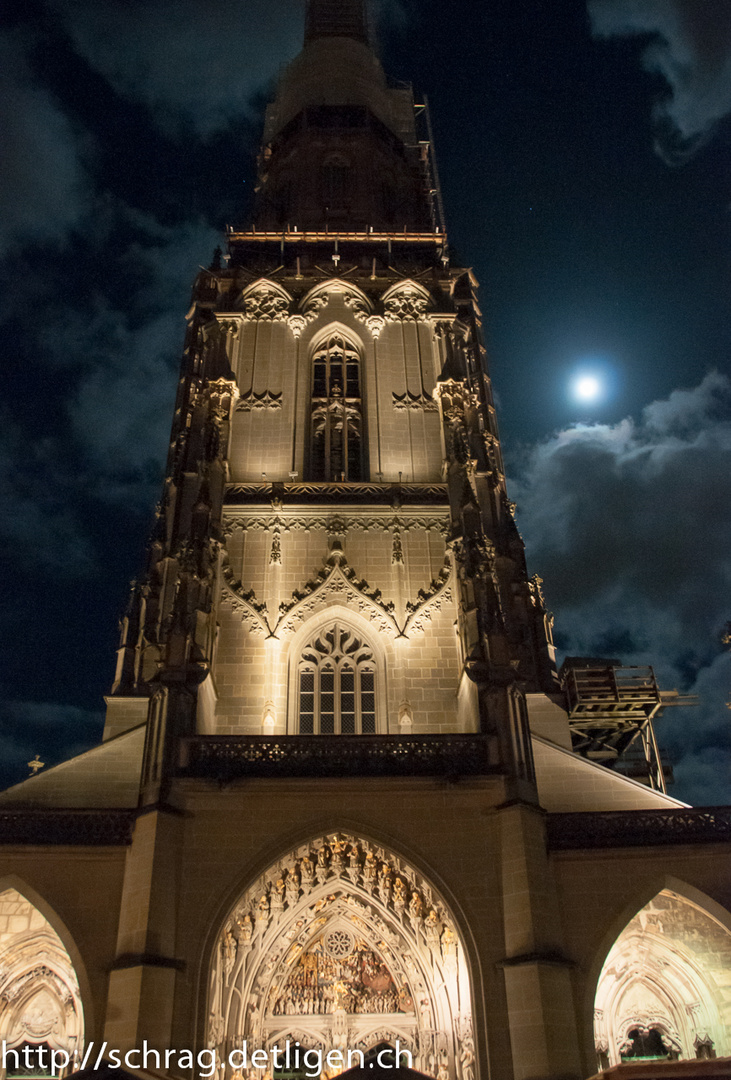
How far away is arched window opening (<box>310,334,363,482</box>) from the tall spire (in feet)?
82.6

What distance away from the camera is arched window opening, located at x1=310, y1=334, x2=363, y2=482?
23.4 m

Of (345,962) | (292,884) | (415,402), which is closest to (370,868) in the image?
(292,884)

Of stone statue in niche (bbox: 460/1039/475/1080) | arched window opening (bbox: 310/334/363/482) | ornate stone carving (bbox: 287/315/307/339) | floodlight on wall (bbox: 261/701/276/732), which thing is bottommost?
stone statue in niche (bbox: 460/1039/475/1080)

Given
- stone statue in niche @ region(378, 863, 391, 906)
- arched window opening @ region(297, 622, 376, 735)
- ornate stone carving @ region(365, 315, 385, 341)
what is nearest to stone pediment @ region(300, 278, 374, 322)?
ornate stone carving @ region(365, 315, 385, 341)

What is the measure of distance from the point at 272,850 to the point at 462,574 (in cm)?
668

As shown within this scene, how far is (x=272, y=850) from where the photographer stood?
49.3 ft

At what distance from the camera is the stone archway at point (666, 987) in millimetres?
15656

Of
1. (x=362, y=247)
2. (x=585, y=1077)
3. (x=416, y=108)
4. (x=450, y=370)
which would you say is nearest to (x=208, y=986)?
(x=585, y=1077)

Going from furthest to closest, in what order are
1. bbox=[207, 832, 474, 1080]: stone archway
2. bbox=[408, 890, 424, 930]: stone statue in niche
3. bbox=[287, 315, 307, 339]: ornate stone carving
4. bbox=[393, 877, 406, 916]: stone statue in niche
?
bbox=[287, 315, 307, 339]: ornate stone carving, bbox=[393, 877, 406, 916]: stone statue in niche, bbox=[408, 890, 424, 930]: stone statue in niche, bbox=[207, 832, 474, 1080]: stone archway

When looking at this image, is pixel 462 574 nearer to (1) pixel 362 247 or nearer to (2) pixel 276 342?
(2) pixel 276 342

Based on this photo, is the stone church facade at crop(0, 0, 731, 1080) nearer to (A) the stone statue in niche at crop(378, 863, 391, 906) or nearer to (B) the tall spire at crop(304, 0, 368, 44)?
(A) the stone statue in niche at crop(378, 863, 391, 906)

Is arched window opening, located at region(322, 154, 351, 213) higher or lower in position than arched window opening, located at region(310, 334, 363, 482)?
higher

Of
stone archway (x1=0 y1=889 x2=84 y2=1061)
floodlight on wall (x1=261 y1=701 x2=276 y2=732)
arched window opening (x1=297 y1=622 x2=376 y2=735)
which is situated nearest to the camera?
stone archway (x1=0 y1=889 x2=84 y2=1061)

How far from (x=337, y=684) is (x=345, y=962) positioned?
539 centimetres
